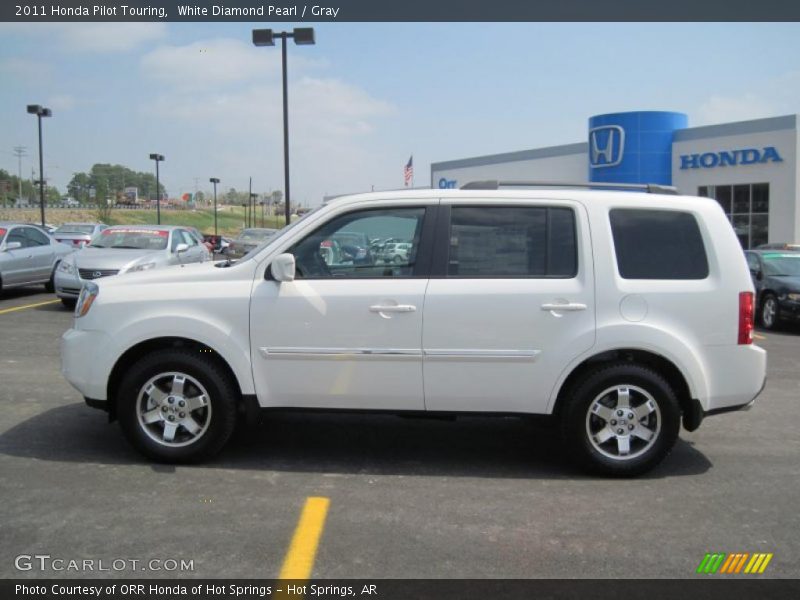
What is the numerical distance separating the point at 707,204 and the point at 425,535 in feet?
9.68

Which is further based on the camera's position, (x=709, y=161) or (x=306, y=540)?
(x=709, y=161)

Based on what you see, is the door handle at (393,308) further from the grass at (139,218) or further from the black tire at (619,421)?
the grass at (139,218)

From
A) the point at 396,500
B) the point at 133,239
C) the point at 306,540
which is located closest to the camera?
the point at 306,540

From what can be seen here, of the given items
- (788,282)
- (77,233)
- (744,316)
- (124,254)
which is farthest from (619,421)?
(77,233)

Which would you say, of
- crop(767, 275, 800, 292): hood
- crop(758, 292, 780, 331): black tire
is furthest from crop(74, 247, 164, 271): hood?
crop(767, 275, 800, 292): hood

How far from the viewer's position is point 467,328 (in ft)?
Result: 15.8

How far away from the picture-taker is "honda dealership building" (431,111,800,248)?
25.9 meters

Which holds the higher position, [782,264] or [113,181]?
[113,181]

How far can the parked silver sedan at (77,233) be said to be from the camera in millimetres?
25422

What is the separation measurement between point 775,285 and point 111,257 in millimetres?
11744

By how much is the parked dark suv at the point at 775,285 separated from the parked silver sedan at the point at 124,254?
10.2m

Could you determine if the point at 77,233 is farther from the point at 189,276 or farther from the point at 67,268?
the point at 189,276

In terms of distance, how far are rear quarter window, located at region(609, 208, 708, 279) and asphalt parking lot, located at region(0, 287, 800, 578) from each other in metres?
1.38
